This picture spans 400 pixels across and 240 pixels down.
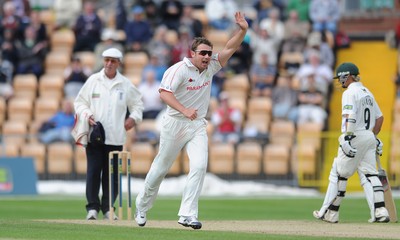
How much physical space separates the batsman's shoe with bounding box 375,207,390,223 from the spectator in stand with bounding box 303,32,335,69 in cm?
1364

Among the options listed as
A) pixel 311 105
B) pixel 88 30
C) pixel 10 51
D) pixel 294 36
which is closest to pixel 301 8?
pixel 294 36

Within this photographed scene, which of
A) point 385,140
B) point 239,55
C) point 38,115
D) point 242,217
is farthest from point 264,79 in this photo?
point 242,217

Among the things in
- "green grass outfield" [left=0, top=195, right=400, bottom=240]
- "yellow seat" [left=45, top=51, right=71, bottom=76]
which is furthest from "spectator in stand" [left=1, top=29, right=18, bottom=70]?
"green grass outfield" [left=0, top=195, right=400, bottom=240]

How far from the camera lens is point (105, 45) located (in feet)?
104

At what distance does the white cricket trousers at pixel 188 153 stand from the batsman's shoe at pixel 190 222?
0.19 ft

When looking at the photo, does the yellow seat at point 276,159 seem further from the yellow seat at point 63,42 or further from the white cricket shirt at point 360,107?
the white cricket shirt at point 360,107

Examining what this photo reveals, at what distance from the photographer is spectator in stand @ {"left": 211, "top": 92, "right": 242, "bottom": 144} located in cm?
2914

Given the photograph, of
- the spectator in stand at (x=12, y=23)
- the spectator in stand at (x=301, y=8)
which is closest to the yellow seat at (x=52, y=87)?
the spectator in stand at (x=12, y=23)

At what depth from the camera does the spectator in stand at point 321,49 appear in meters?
31.2

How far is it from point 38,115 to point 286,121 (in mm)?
6199

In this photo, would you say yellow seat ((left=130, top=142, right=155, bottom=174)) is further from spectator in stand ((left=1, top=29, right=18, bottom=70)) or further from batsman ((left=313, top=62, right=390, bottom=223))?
batsman ((left=313, top=62, right=390, bottom=223))

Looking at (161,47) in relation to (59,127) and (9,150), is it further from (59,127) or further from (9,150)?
(9,150)

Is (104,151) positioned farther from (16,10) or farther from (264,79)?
(16,10)

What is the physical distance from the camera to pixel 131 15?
34.8 meters
